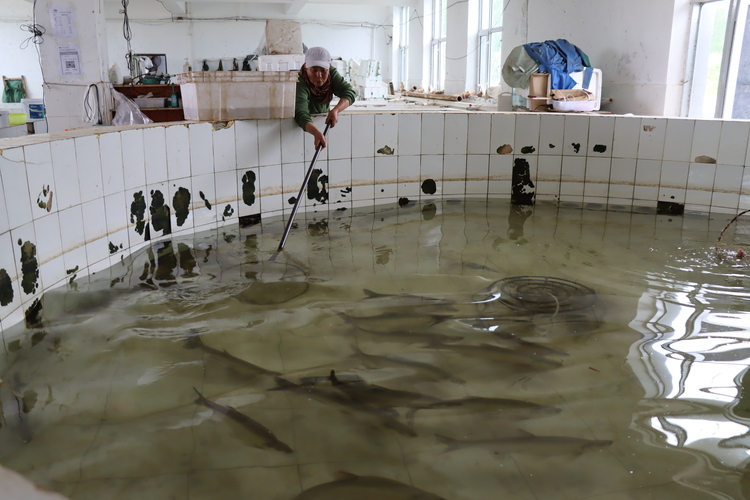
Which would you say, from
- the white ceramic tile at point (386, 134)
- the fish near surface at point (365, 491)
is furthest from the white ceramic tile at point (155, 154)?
the fish near surface at point (365, 491)

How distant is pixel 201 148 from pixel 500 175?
7.60ft

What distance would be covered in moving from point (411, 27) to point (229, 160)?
40.8 feet

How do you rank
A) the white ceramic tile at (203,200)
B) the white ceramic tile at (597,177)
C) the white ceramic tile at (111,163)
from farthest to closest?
the white ceramic tile at (597,177), the white ceramic tile at (203,200), the white ceramic tile at (111,163)

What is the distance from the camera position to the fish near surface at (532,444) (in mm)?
1629

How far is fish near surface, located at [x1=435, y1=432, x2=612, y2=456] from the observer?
1629 millimetres

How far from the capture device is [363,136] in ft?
14.3

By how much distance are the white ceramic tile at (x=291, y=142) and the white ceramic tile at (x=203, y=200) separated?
0.56 meters

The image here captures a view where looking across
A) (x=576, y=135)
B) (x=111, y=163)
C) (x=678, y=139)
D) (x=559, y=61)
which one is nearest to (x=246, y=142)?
(x=111, y=163)

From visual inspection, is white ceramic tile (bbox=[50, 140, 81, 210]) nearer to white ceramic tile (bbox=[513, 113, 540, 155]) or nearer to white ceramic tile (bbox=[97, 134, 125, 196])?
white ceramic tile (bbox=[97, 134, 125, 196])

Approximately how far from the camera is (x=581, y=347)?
2246 millimetres

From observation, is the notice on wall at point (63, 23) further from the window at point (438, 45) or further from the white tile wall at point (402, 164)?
the window at point (438, 45)

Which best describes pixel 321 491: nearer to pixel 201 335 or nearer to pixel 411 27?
pixel 201 335

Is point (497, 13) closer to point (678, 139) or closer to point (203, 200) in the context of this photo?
point (678, 139)

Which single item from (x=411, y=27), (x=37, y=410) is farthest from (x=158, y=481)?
(x=411, y=27)
